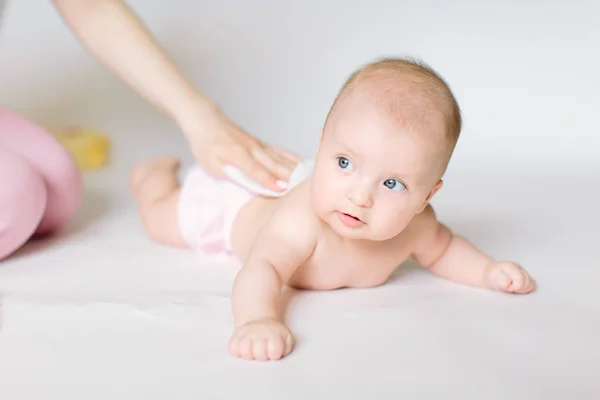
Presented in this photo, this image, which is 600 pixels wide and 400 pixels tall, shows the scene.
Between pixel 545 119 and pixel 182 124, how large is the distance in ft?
3.64

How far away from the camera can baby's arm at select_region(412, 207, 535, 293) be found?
1306 mm

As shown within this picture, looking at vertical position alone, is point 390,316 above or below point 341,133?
below

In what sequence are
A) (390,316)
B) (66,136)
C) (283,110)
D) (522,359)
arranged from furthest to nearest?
(283,110) < (66,136) < (390,316) < (522,359)

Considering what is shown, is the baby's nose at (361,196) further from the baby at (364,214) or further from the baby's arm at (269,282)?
the baby's arm at (269,282)

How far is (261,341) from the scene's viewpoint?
1.04 metres

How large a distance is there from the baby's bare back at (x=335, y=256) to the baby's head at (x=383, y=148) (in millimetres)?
83

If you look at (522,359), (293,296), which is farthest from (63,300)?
(522,359)

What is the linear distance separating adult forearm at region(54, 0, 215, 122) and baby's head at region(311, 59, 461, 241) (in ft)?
1.40

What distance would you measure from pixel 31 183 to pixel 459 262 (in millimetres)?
700

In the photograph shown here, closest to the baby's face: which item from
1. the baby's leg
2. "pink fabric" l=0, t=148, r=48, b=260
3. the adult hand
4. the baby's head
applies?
the baby's head

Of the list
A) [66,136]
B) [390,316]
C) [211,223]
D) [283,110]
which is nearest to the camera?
[390,316]

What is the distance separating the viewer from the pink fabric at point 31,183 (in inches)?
54.6

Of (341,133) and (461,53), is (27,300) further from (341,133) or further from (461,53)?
(461,53)

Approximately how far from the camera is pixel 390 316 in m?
1.20
